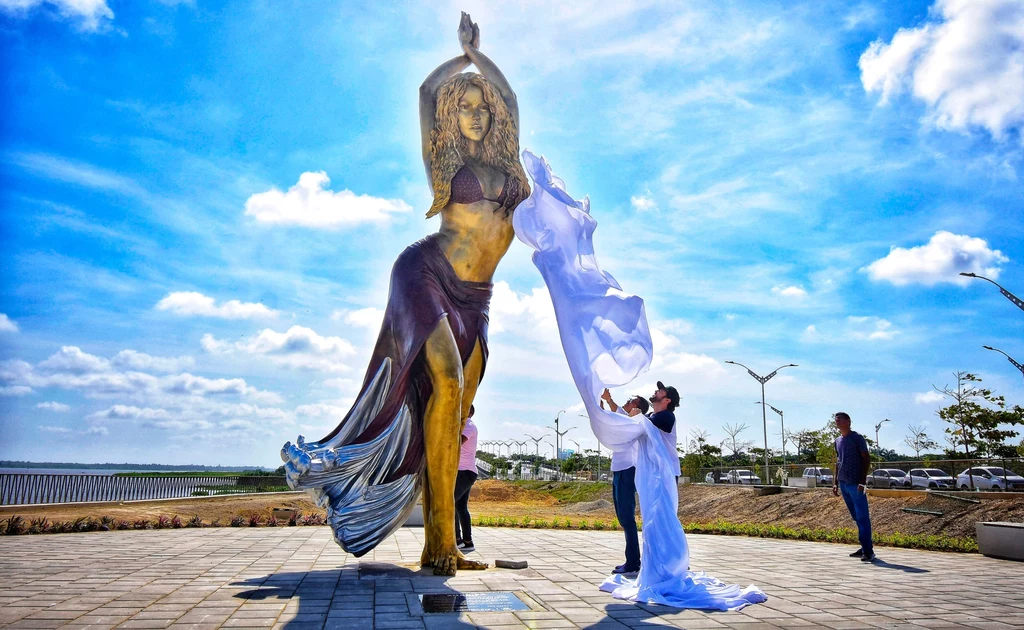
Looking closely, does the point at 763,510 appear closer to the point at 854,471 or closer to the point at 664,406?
the point at 854,471

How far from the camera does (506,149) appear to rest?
684 centimetres

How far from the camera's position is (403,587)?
525cm

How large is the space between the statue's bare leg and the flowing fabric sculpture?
3.65ft

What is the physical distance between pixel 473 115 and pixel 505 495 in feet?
109

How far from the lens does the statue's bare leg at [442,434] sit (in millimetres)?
6148

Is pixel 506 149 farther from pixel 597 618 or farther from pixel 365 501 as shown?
pixel 597 618

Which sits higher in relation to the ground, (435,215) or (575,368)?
(435,215)

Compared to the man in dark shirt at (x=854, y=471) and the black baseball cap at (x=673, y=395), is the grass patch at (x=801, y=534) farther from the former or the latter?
the black baseball cap at (x=673, y=395)

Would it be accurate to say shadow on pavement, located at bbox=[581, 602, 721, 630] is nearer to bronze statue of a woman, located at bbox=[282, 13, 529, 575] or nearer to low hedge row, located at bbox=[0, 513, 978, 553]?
bronze statue of a woman, located at bbox=[282, 13, 529, 575]

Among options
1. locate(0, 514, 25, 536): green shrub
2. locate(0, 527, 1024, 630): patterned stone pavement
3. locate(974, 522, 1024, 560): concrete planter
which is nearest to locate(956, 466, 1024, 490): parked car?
locate(974, 522, 1024, 560): concrete planter

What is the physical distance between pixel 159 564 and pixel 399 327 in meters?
2.99

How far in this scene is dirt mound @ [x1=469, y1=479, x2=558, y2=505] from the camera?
36.0 m

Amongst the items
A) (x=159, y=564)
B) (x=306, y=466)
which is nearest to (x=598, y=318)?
(x=306, y=466)

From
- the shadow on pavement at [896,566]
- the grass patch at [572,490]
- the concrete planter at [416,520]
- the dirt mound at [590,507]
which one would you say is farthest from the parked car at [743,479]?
the shadow on pavement at [896,566]
